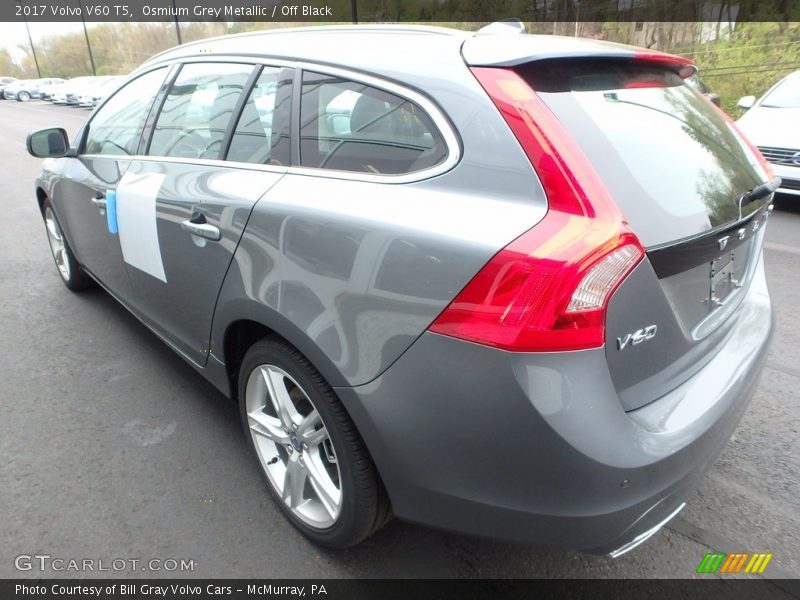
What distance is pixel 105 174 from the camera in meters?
3.12

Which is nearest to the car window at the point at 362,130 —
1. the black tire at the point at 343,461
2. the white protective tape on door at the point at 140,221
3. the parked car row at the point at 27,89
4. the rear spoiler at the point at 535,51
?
the rear spoiler at the point at 535,51

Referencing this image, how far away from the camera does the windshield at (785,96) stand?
7074 millimetres

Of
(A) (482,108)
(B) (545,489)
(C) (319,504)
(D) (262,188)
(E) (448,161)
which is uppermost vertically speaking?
(A) (482,108)

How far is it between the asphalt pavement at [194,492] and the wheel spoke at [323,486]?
235mm

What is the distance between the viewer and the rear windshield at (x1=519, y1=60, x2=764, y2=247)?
1549 millimetres

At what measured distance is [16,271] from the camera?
5.09m

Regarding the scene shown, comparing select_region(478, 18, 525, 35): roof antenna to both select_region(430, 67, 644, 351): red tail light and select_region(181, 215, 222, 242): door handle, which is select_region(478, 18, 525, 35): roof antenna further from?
select_region(181, 215, 222, 242): door handle

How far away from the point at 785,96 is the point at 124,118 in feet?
25.0

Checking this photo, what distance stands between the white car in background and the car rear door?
6.09 meters

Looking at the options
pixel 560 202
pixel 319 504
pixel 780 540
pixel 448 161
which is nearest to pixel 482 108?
pixel 448 161

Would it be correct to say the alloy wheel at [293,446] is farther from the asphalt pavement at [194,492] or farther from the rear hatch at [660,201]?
the rear hatch at [660,201]

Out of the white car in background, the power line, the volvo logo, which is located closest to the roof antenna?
the volvo logo

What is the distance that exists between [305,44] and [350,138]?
1.57ft

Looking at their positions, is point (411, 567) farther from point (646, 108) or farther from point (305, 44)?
point (305, 44)
